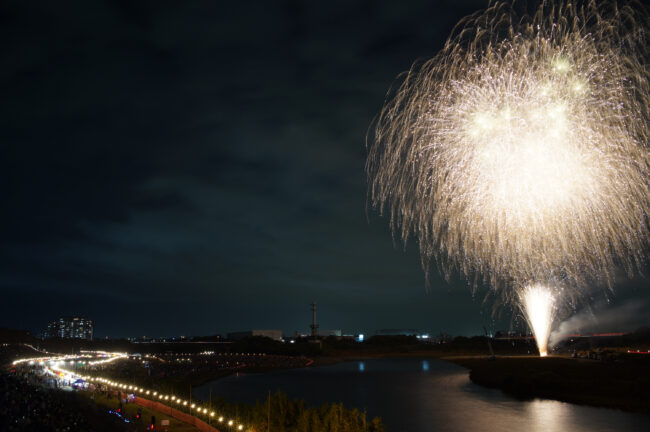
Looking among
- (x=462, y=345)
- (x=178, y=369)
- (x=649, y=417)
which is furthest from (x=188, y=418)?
(x=462, y=345)

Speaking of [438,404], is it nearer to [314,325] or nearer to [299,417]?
[299,417]

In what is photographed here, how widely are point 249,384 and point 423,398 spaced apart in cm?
2441

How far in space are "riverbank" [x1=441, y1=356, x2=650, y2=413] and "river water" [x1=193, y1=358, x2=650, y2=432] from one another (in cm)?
144

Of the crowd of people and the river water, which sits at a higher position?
the crowd of people

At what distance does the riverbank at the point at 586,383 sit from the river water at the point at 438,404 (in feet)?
4.74

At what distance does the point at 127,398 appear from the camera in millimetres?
31047

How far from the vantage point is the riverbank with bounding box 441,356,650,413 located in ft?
124

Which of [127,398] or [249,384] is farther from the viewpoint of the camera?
[249,384]

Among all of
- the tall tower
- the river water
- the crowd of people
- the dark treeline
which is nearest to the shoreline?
the river water

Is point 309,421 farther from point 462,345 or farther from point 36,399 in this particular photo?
point 462,345

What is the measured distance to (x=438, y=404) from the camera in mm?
41594

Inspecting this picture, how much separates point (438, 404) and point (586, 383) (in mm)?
13898

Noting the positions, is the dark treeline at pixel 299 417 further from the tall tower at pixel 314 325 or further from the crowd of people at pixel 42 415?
the tall tower at pixel 314 325

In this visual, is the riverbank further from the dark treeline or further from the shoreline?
the dark treeline
